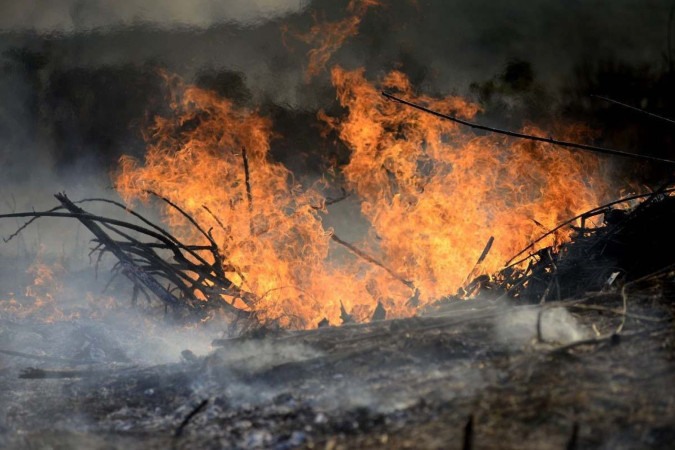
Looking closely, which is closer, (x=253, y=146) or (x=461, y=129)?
(x=253, y=146)

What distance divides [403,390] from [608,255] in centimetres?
346

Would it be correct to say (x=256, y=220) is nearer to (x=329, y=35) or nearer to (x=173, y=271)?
(x=173, y=271)

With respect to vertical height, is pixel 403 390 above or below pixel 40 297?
below

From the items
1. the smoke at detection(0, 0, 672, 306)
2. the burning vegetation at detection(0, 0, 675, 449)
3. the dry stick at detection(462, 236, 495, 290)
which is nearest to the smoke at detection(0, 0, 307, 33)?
the smoke at detection(0, 0, 672, 306)

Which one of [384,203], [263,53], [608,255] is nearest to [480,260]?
[608,255]

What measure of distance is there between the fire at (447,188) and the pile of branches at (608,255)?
69.0 inches

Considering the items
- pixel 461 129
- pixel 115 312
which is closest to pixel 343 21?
pixel 461 129

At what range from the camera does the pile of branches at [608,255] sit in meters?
5.37

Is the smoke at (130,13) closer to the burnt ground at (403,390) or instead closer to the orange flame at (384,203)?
the orange flame at (384,203)

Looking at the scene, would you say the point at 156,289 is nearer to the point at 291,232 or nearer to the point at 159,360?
the point at 159,360

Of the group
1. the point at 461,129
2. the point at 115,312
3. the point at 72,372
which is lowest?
the point at 72,372

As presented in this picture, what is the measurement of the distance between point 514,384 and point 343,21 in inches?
399

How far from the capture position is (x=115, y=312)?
866cm

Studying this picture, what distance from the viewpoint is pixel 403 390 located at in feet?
11.5
